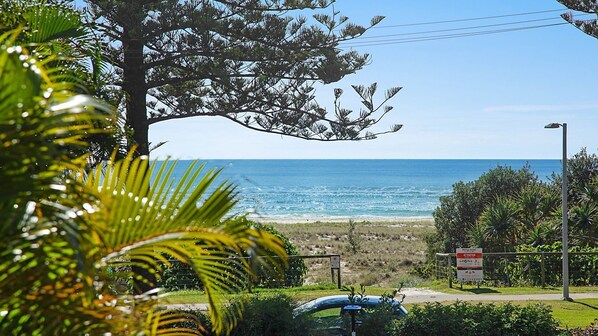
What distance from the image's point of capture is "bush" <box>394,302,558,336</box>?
11812 mm

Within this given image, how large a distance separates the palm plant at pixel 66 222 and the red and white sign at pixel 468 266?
60.3 ft

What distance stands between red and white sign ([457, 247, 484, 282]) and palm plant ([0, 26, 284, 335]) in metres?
18.4

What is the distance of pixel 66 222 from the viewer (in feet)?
8.39

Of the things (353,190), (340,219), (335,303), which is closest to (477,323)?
(335,303)

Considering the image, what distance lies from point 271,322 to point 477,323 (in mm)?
3181

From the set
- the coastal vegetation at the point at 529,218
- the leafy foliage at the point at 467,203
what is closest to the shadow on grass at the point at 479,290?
the coastal vegetation at the point at 529,218

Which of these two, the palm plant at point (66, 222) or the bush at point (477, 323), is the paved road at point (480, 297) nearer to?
the bush at point (477, 323)

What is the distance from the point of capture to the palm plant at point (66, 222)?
2.65 meters

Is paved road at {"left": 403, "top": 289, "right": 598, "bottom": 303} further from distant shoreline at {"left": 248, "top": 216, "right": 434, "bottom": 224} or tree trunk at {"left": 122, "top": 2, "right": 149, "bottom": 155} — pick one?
distant shoreline at {"left": 248, "top": 216, "right": 434, "bottom": 224}

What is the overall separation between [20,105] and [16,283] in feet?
2.51

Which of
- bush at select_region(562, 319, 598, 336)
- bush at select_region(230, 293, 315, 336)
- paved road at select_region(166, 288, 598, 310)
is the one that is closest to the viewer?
bush at select_region(230, 293, 315, 336)

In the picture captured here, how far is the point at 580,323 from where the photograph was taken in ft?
51.1

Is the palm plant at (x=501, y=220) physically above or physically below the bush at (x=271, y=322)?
above

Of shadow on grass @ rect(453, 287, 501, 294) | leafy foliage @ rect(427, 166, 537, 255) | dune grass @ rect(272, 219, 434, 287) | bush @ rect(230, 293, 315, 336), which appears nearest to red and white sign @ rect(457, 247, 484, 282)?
shadow on grass @ rect(453, 287, 501, 294)
